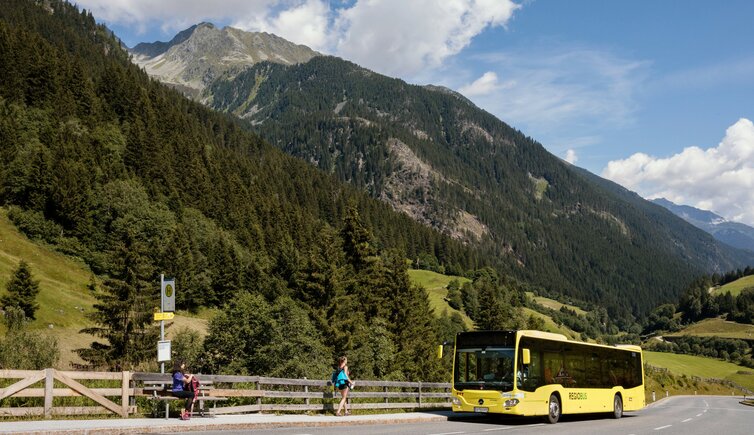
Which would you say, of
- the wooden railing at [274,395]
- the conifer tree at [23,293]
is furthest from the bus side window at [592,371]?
the conifer tree at [23,293]

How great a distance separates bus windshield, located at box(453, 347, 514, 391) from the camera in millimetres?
22859

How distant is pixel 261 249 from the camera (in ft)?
440

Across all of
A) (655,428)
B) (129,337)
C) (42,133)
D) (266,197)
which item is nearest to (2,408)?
(655,428)

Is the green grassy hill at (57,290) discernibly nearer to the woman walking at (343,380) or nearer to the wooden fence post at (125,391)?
the woman walking at (343,380)

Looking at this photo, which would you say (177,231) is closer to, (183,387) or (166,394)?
(183,387)

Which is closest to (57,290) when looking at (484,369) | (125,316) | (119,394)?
(125,316)

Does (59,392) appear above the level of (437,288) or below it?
below

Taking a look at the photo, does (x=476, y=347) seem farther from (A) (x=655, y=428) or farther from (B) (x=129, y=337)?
(B) (x=129, y=337)

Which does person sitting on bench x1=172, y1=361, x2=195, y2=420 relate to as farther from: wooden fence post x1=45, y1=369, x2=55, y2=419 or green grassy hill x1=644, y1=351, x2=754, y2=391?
green grassy hill x1=644, y1=351, x2=754, y2=391

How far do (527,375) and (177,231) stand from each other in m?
90.7

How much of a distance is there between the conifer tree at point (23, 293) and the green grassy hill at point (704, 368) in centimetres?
13439

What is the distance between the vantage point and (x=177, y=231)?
104 m

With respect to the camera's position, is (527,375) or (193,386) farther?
(527,375)

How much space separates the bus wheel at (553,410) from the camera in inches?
934
